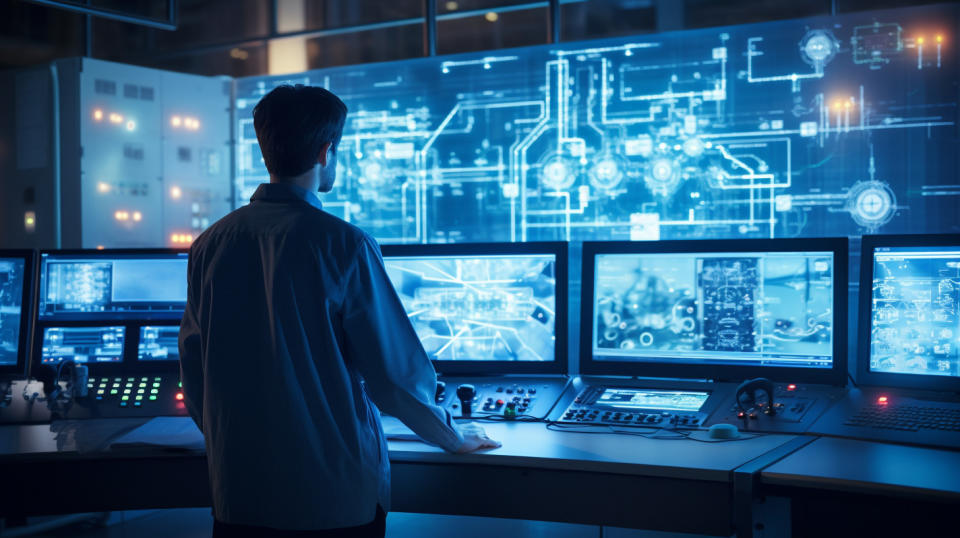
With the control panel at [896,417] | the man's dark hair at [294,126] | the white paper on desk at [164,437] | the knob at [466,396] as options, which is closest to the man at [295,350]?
the man's dark hair at [294,126]

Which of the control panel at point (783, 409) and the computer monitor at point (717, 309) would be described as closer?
the control panel at point (783, 409)

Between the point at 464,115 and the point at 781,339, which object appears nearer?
the point at 781,339

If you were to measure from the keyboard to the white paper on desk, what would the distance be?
5.11ft

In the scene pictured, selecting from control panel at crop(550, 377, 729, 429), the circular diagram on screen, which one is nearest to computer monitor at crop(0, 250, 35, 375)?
control panel at crop(550, 377, 729, 429)

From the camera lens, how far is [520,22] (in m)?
6.14

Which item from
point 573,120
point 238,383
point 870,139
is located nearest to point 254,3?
point 573,120

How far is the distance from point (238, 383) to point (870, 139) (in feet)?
7.12

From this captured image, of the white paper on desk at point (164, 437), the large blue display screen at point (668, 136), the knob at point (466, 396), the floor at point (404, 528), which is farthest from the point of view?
the floor at point (404, 528)

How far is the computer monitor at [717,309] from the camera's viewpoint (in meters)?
2.08

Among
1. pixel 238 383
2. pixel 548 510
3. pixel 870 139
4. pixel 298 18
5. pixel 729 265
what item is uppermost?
pixel 298 18

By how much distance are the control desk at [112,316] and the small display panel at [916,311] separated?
1.95 m

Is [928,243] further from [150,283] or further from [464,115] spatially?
[150,283]

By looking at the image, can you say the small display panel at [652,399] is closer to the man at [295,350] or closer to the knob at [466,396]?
the knob at [466,396]

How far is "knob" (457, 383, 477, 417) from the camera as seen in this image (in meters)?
2.15
